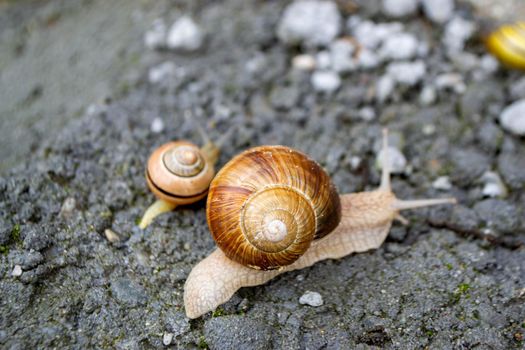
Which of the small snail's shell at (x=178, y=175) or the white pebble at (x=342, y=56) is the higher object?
the small snail's shell at (x=178, y=175)

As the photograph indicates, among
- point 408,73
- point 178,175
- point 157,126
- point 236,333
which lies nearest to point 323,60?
point 408,73

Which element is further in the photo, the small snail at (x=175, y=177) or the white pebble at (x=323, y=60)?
the white pebble at (x=323, y=60)

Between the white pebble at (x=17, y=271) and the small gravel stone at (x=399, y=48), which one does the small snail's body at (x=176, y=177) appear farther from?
the small gravel stone at (x=399, y=48)

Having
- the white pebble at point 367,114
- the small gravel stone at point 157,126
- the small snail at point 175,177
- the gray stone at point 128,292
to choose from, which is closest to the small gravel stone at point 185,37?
the small gravel stone at point 157,126

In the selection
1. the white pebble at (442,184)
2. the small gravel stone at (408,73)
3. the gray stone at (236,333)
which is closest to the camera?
the gray stone at (236,333)

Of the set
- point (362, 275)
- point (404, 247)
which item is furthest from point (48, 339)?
point (404, 247)

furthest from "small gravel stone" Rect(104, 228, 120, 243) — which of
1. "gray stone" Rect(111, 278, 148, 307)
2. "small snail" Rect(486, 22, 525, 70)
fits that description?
"small snail" Rect(486, 22, 525, 70)

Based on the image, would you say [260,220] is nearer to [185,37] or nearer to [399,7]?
[185,37]
